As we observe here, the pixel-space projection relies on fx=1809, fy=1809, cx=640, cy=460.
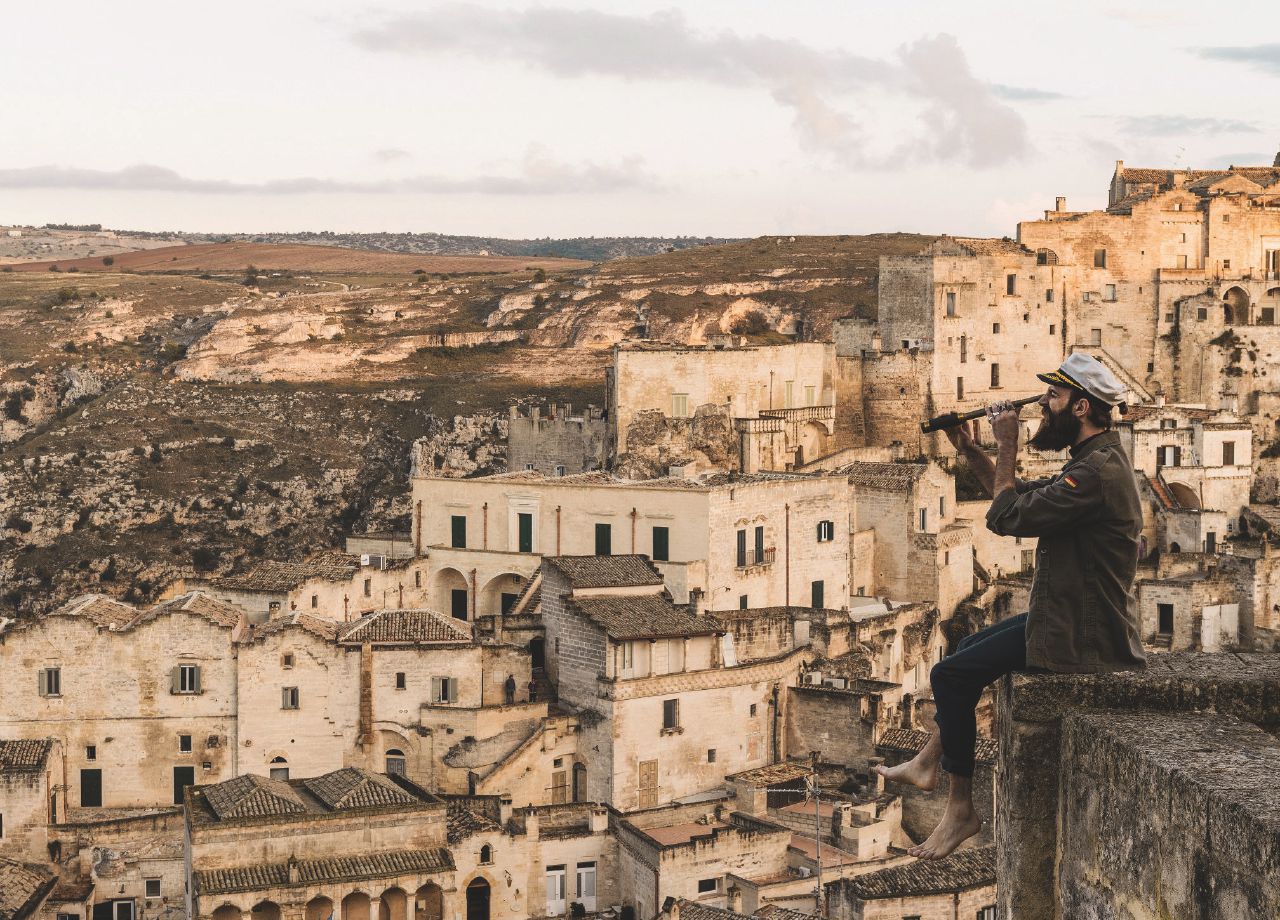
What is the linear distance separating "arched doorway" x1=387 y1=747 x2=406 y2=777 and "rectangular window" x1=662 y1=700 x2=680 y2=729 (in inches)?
221

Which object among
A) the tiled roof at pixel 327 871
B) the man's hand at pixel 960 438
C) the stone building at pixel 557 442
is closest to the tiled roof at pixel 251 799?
the tiled roof at pixel 327 871

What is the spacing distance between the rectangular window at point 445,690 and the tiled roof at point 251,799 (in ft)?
14.3

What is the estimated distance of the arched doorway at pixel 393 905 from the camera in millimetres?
32719

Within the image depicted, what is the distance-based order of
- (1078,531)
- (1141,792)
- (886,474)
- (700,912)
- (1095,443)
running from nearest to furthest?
(1141,792)
(1078,531)
(1095,443)
(700,912)
(886,474)

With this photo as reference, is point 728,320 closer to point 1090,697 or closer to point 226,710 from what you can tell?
point 226,710

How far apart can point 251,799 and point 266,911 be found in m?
2.14

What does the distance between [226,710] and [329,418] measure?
176 ft

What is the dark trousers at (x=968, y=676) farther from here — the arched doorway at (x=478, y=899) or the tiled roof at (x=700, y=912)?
the arched doorway at (x=478, y=899)

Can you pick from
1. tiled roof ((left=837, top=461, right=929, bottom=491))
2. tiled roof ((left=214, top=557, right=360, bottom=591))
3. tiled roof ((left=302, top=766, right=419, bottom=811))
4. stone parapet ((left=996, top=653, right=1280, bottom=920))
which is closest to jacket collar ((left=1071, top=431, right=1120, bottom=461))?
stone parapet ((left=996, top=653, right=1280, bottom=920))

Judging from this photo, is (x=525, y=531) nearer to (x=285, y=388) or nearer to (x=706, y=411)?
(x=706, y=411)

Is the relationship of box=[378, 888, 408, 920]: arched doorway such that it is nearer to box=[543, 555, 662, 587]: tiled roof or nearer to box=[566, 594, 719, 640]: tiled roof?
box=[566, 594, 719, 640]: tiled roof

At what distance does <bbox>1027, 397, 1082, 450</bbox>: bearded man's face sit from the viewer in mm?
5738

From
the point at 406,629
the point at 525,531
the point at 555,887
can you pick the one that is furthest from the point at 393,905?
the point at 525,531

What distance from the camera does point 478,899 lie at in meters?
33.9
